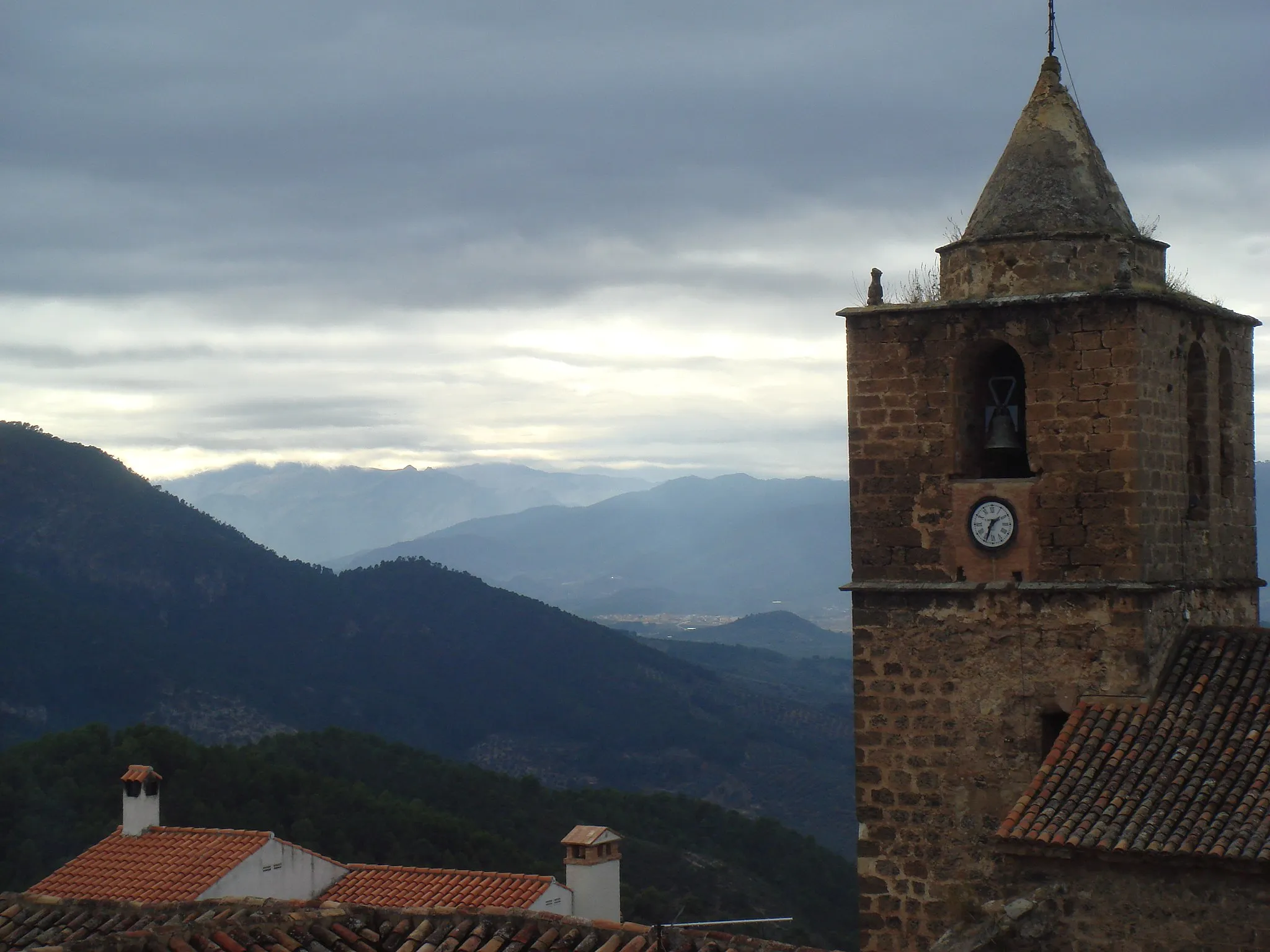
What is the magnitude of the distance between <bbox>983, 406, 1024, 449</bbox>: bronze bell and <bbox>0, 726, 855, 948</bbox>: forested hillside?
2566 cm

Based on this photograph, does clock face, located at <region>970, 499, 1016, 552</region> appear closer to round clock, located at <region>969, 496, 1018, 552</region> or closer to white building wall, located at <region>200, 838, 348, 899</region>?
round clock, located at <region>969, 496, 1018, 552</region>

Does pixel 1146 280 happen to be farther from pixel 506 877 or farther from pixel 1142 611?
pixel 506 877

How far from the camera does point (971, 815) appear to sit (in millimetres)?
13344

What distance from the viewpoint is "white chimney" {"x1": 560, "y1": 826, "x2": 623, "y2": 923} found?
2219cm

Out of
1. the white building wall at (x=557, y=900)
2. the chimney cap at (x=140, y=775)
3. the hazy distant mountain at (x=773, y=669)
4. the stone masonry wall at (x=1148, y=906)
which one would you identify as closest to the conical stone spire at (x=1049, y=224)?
the stone masonry wall at (x=1148, y=906)

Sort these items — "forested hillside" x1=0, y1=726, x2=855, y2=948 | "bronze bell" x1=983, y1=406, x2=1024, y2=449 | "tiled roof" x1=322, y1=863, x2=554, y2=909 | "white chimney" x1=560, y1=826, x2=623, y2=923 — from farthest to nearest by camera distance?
1. "forested hillside" x1=0, y1=726, x2=855, y2=948
2. "white chimney" x1=560, y1=826, x2=623, y2=923
3. "tiled roof" x1=322, y1=863, x2=554, y2=909
4. "bronze bell" x1=983, y1=406, x2=1024, y2=449

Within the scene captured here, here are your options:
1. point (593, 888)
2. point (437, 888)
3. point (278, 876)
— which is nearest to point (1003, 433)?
point (593, 888)

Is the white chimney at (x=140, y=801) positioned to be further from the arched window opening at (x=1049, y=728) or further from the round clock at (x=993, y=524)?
the arched window opening at (x=1049, y=728)

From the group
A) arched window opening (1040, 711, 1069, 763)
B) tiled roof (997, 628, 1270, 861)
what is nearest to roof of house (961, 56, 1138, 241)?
tiled roof (997, 628, 1270, 861)

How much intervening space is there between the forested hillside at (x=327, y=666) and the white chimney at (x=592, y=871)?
5513cm

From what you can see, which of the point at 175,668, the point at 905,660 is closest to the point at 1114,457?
the point at 905,660

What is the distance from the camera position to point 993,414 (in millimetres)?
13867

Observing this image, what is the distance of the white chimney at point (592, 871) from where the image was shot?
2219 cm

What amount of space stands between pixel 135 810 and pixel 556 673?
7619cm
